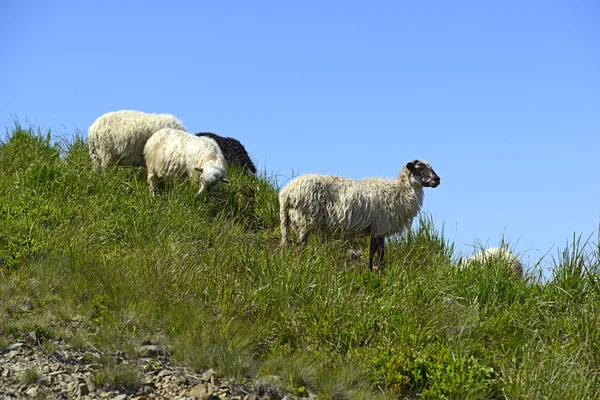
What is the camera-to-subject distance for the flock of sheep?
11719 millimetres

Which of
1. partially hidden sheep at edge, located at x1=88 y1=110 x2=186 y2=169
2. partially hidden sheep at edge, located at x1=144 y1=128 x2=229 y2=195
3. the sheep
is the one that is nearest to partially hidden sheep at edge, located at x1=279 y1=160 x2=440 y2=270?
partially hidden sheep at edge, located at x1=144 y1=128 x2=229 y2=195

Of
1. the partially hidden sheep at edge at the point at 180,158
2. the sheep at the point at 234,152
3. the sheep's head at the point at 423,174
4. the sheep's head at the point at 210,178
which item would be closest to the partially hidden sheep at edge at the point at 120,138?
the partially hidden sheep at edge at the point at 180,158

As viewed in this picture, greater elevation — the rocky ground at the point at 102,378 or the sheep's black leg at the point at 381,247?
the sheep's black leg at the point at 381,247

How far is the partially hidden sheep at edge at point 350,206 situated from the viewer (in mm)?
11688

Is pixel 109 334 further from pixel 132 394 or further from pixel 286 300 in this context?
pixel 286 300

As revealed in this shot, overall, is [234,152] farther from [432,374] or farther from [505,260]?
[432,374]

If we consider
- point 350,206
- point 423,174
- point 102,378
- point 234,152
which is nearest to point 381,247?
point 350,206

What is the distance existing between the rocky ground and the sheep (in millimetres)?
9244

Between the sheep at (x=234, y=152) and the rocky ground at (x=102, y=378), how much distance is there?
9244mm

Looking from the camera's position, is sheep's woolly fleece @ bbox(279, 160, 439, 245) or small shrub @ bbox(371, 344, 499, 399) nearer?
small shrub @ bbox(371, 344, 499, 399)

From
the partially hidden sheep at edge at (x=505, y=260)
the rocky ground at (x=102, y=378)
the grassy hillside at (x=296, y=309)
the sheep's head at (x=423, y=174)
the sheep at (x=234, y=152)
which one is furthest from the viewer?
the sheep at (x=234, y=152)

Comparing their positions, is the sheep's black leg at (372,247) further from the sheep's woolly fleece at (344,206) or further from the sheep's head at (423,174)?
the sheep's head at (423,174)

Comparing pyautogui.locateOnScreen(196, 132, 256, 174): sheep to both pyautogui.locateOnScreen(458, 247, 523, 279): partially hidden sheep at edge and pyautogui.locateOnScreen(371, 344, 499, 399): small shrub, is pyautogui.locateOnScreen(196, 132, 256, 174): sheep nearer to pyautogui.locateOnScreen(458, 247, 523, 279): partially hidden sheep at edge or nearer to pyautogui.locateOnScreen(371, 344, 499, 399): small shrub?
pyautogui.locateOnScreen(458, 247, 523, 279): partially hidden sheep at edge

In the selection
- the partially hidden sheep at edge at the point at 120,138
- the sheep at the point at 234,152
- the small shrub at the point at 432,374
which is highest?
the sheep at the point at 234,152
